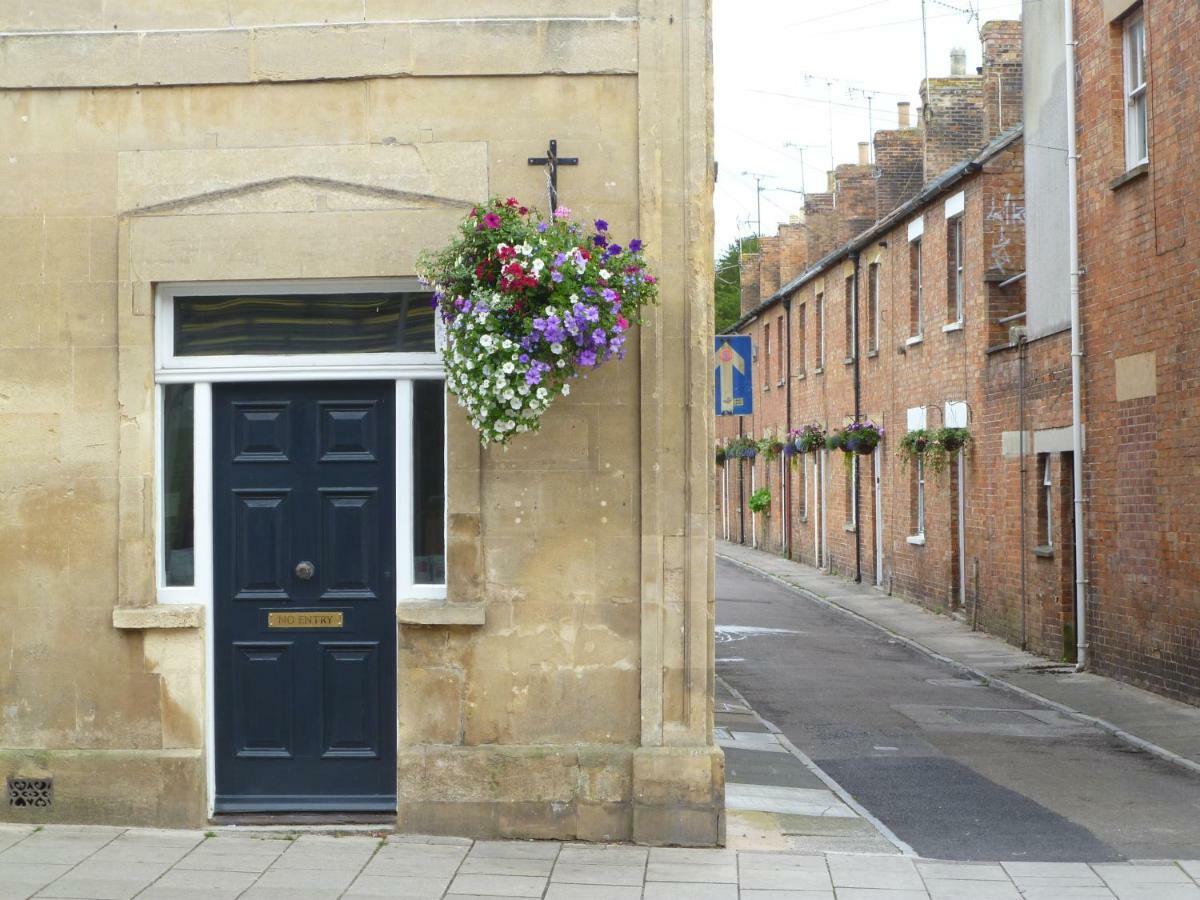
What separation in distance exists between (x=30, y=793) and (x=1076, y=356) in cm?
1276

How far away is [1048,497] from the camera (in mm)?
19797

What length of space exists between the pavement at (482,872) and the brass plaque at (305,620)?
1.13 meters

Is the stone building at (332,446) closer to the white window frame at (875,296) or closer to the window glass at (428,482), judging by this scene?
the window glass at (428,482)

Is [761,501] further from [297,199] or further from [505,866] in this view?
[505,866]

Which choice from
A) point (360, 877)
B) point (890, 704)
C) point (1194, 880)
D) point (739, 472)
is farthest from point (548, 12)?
point (739, 472)

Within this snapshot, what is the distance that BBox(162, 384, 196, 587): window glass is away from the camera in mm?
8742

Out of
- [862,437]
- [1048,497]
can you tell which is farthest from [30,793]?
[862,437]

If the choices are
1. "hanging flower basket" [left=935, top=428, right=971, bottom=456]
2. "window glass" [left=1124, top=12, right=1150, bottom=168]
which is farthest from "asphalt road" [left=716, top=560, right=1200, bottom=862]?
"window glass" [left=1124, top=12, right=1150, bottom=168]

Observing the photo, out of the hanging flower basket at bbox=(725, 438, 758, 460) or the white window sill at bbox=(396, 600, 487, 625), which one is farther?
the hanging flower basket at bbox=(725, 438, 758, 460)

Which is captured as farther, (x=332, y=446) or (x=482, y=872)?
(x=332, y=446)

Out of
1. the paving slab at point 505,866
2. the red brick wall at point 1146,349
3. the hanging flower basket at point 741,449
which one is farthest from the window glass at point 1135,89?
the hanging flower basket at point 741,449

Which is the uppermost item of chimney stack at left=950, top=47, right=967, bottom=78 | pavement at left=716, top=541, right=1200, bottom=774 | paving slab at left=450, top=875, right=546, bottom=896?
chimney stack at left=950, top=47, right=967, bottom=78

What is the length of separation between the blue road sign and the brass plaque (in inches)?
245

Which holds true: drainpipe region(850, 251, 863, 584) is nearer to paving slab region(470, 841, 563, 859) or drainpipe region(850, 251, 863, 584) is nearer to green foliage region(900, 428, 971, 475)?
green foliage region(900, 428, 971, 475)
